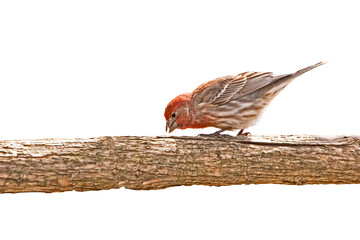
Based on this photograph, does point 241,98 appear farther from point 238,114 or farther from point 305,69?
point 305,69

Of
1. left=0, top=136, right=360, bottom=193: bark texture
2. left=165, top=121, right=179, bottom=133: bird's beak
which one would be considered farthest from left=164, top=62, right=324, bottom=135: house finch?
left=0, top=136, right=360, bottom=193: bark texture

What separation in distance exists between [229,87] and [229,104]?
249mm

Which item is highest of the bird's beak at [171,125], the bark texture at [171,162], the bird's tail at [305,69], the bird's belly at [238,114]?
the bird's tail at [305,69]

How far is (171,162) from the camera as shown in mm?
5898

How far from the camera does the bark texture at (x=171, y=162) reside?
5.61 metres

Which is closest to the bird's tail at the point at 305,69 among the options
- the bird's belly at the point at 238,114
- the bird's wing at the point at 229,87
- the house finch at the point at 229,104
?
the house finch at the point at 229,104

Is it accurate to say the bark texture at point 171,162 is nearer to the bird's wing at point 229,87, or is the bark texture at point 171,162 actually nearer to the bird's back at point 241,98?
the bird's back at point 241,98

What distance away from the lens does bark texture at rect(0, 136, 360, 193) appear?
5.61 meters

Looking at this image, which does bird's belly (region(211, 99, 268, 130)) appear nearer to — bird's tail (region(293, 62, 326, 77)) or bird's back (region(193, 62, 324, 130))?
bird's back (region(193, 62, 324, 130))

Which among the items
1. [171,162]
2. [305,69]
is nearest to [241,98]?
[305,69]

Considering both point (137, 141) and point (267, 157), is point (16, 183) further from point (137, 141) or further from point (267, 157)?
point (267, 157)

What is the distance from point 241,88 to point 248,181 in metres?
1.28

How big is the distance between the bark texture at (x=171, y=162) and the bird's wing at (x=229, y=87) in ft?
2.03

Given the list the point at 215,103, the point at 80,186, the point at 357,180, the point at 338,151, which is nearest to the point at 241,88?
the point at 215,103
